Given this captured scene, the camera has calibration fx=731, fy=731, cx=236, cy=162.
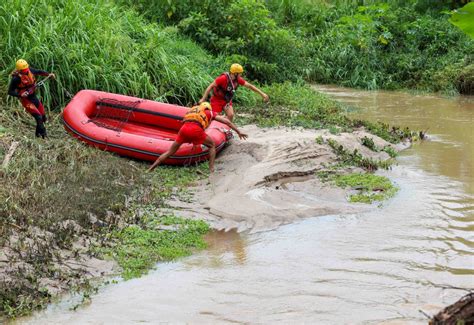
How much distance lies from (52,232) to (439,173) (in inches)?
205

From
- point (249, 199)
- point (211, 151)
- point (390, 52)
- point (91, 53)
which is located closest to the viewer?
point (249, 199)

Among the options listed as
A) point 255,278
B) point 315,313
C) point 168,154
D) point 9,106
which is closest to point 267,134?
point 168,154

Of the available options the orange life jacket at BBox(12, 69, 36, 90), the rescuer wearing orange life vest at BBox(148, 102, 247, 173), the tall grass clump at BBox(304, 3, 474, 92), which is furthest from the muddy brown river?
the tall grass clump at BBox(304, 3, 474, 92)

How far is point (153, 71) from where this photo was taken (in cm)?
1209

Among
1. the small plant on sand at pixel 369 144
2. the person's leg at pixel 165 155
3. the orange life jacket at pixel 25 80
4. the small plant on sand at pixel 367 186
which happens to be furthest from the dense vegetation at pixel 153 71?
the small plant on sand at pixel 367 186

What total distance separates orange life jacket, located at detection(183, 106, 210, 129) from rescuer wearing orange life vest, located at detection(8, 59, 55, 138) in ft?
6.75

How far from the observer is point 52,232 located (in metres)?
6.64

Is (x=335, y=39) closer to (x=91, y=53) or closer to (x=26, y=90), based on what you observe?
(x=91, y=53)

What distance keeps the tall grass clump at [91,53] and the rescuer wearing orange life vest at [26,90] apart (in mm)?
1158

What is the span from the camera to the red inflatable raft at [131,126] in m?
9.52

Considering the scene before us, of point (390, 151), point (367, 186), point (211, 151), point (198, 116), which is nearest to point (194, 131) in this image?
point (198, 116)

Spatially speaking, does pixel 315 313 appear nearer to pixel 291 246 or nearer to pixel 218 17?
pixel 291 246

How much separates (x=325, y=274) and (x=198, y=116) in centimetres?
331

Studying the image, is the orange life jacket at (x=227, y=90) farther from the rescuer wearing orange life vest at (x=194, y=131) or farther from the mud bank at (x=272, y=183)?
the rescuer wearing orange life vest at (x=194, y=131)
